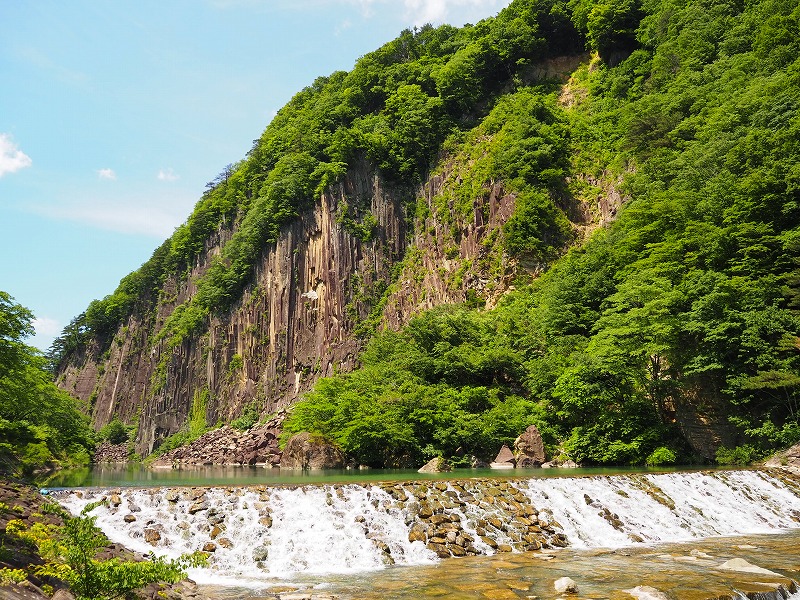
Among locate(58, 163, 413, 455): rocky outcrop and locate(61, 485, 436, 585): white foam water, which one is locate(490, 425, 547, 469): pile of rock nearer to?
locate(61, 485, 436, 585): white foam water

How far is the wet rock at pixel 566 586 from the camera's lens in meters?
11.3

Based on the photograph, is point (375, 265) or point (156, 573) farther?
point (375, 265)

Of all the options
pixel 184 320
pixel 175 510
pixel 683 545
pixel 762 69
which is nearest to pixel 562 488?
pixel 683 545

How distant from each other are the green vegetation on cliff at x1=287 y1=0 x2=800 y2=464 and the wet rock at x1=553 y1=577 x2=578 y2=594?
1820 centimetres

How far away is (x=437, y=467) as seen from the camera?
29422 mm

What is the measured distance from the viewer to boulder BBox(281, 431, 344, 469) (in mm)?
34188

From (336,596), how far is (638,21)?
68.2 m

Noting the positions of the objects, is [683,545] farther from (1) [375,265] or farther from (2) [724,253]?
(1) [375,265]

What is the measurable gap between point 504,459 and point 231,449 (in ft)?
110

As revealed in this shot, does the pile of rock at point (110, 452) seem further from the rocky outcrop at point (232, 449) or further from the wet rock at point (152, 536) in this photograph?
the wet rock at point (152, 536)

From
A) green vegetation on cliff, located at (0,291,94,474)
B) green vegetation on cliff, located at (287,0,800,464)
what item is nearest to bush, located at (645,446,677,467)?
green vegetation on cliff, located at (287,0,800,464)

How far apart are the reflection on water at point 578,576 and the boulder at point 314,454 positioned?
65.6 ft

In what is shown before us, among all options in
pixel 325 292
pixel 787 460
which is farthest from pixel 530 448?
pixel 325 292

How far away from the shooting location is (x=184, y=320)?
292 ft
